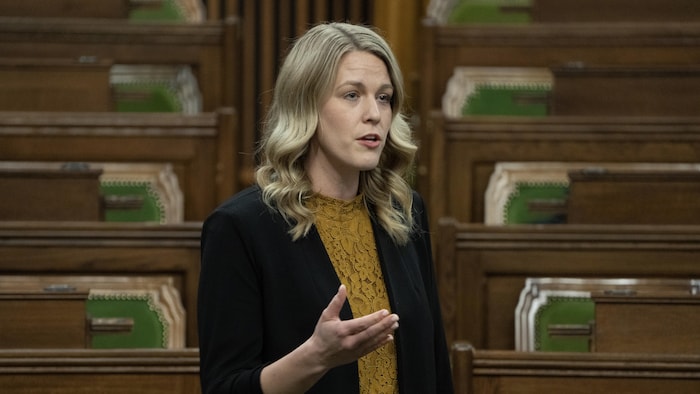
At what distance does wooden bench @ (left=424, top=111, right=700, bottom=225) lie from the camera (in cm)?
125

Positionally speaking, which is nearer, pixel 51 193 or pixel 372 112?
pixel 372 112

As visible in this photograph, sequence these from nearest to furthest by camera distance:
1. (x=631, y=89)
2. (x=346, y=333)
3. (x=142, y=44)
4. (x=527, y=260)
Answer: (x=346, y=333)
(x=527, y=260)
(x=631, y=89)
(x=142, y=44)

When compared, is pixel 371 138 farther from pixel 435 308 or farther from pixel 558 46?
pixel 558 46

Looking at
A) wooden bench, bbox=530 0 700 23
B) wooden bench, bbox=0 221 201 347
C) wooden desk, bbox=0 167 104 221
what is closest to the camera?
wooden bench, bbox=0 221 201 347

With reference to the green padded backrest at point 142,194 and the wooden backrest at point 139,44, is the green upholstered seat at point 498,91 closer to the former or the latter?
the wooden backrest at point 139,44

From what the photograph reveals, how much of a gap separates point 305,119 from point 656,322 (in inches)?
18.0

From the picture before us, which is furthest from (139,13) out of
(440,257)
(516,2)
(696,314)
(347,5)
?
(696,314)

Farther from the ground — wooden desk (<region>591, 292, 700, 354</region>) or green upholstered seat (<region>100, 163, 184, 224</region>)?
green upholstered seat (<region>100, 163, 184, 224</region>)

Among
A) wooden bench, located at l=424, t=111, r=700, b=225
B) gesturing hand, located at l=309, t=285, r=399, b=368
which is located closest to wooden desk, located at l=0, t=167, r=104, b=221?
wooden bench, located at l=424, t=111, r=700, b=225

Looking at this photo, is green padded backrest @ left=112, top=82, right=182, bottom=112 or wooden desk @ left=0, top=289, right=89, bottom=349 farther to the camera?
green padded backrest @ left=112, top=82, right=182, bottom=112

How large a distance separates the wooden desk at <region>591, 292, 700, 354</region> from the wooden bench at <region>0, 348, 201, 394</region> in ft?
1.11

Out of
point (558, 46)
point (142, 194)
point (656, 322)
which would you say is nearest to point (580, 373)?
point (656, 322)

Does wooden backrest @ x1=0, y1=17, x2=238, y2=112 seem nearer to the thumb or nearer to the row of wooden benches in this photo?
the row of wooden benches

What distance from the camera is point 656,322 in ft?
3.10
